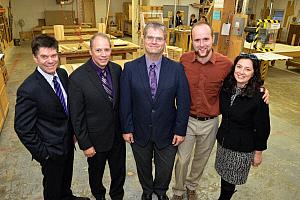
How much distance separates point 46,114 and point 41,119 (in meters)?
0.05

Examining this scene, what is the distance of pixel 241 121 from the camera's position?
173cm

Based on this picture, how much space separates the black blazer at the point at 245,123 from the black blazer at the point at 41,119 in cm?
120

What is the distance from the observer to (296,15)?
10859mm

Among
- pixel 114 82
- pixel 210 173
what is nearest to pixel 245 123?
pixel 114 82

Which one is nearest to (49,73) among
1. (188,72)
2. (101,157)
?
(101,157)

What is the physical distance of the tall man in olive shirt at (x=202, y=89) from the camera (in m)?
1.81

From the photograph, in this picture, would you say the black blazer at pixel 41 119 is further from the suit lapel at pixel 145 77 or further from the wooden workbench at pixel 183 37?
the wooden workbench at pixel 183 37

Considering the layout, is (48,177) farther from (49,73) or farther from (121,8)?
(121,8)

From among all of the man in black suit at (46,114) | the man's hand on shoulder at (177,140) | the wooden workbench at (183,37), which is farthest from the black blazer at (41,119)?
the wooden workbench at (183,37)

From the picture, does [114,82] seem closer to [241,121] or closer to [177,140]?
[177,140]

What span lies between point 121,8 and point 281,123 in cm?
1143

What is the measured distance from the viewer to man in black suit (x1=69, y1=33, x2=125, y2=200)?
171 cm

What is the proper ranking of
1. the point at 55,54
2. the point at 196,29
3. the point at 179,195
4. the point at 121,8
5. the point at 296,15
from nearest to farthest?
the point at 55,54 < the point at 196,29 < the point at 179,195 < the point at 296,15 < the point at 121,8

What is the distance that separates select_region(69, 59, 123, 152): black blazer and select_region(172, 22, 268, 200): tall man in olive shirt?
601mm
